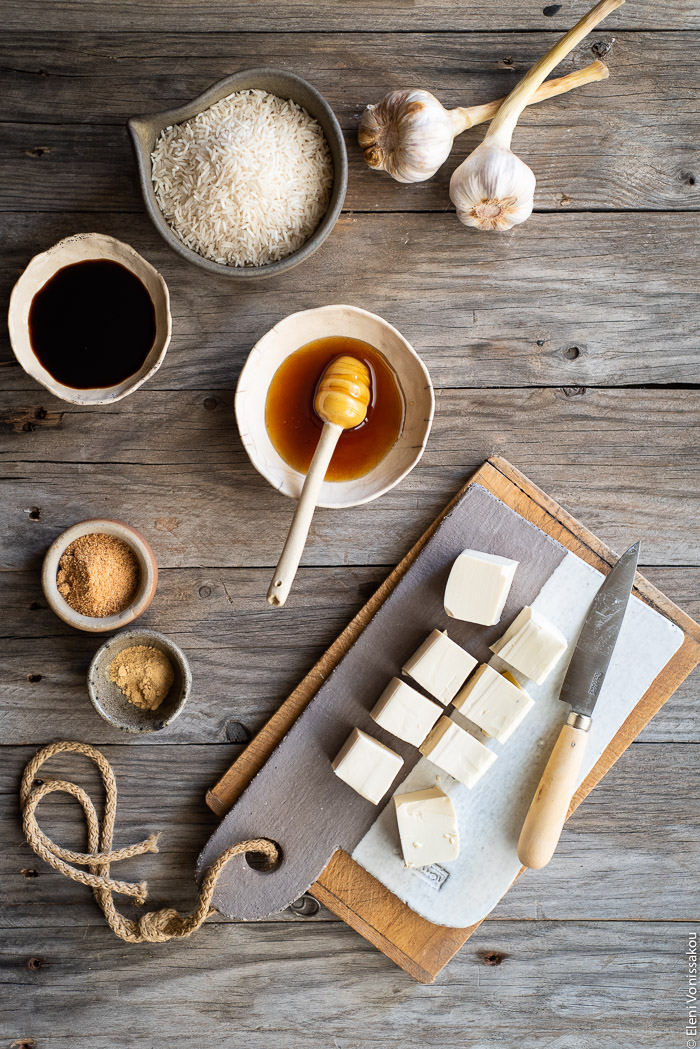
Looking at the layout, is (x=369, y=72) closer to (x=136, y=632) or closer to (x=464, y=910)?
(x=136, y=632)

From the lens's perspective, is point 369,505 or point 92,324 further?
point 369,505

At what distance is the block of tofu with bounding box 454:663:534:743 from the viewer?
1.19 metres

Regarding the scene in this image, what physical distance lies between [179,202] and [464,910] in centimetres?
135

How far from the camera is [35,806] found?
1281mm

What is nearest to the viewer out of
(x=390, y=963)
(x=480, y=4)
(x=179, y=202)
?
(x=179, y=202)

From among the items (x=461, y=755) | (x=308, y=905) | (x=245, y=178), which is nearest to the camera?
(x=245, y=178)

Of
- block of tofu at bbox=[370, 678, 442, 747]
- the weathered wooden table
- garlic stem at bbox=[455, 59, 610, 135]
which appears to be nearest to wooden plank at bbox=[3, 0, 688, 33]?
the weathered wooden table

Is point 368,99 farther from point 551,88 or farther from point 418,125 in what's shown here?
point 551,88

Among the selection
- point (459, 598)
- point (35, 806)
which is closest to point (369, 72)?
point (459, 598)

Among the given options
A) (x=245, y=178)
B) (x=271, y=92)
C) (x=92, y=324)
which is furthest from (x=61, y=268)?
(x=271, y=92)

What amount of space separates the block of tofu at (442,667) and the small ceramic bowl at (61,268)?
0.67 meters

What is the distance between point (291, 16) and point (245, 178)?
0.38 metres

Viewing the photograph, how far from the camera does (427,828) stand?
1.22 metres

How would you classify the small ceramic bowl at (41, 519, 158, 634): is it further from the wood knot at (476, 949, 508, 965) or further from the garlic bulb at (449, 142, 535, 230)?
the wood knot at (476, 949, 508, 965)
